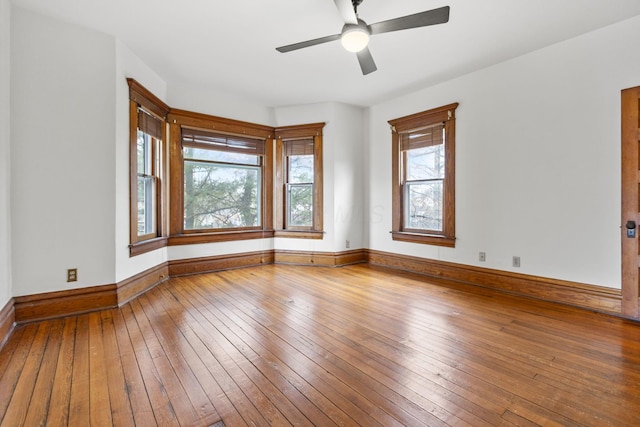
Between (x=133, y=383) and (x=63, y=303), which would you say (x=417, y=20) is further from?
(x=63, y=303)

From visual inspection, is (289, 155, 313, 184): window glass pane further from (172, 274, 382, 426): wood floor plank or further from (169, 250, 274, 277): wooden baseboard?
(172, 274, 382, 426): wood floor plank

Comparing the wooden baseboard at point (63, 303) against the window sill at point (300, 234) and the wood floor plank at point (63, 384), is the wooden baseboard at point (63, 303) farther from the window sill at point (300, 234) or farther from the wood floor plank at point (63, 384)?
the window sill at point (300, 234)

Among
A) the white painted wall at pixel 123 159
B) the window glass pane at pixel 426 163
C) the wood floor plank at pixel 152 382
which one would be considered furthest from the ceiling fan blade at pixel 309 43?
the wood floor plank at pixel 152 382

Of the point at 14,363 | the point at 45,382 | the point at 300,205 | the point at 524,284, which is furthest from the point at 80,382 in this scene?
the point at 524,284

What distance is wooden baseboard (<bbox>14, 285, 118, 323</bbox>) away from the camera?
8.93 feet

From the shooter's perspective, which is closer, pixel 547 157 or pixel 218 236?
pixel 547 157

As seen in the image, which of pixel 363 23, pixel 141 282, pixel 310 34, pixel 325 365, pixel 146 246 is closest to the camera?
pixel 325 365

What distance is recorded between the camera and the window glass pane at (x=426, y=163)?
4406 millimetres

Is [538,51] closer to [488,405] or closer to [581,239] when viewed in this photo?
[581,239]

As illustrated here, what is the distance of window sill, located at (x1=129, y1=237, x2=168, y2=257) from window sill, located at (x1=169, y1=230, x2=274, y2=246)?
20cm

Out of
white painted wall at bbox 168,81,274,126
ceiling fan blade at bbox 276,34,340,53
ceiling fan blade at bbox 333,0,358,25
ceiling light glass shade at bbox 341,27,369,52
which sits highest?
white painted wall at bbox 168,81,274,126

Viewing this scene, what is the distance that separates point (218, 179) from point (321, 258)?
2.12m

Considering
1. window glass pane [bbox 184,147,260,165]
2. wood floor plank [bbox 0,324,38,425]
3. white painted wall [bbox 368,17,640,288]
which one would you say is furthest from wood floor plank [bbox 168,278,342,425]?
white painted wall [bbox 368,17,640,288]

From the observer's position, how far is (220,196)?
4.82 m
